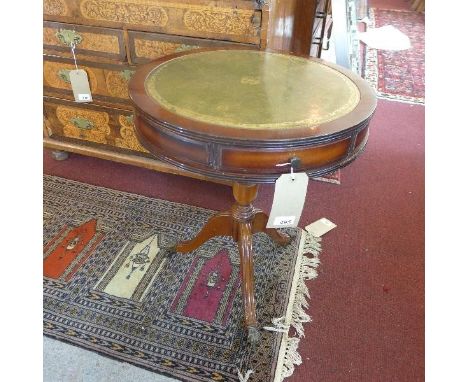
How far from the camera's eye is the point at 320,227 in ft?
5.92

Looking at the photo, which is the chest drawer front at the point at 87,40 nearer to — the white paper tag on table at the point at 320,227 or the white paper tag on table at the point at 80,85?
the white paper tag on table at the point at 80,85

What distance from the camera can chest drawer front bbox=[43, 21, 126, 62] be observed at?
165cm

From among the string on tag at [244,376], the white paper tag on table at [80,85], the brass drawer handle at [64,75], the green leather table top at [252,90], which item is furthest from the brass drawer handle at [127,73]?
the string on tag at [244,376]

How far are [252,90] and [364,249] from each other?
39.0 inches

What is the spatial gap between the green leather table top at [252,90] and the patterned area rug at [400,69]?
7.40 feet

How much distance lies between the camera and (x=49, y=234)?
1718mm

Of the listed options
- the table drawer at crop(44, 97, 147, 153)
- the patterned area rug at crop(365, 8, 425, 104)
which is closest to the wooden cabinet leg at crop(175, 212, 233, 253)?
the table drawer at crop(44, 97, 147, 153)

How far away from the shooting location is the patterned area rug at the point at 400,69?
10.5ft

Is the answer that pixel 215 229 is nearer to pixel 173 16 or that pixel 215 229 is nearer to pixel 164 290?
pixel 164 290

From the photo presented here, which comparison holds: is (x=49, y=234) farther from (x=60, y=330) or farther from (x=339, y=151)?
(x=339, y=151)

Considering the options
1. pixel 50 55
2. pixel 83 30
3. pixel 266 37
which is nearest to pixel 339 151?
pixel 266 37

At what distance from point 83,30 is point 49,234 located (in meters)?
0.92

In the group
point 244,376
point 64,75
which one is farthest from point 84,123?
point 244,376

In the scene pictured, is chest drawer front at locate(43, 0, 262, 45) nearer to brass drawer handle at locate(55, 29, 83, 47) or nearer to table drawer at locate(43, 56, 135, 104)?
brass drawer handle at locate(55, 29, 83, 47)
